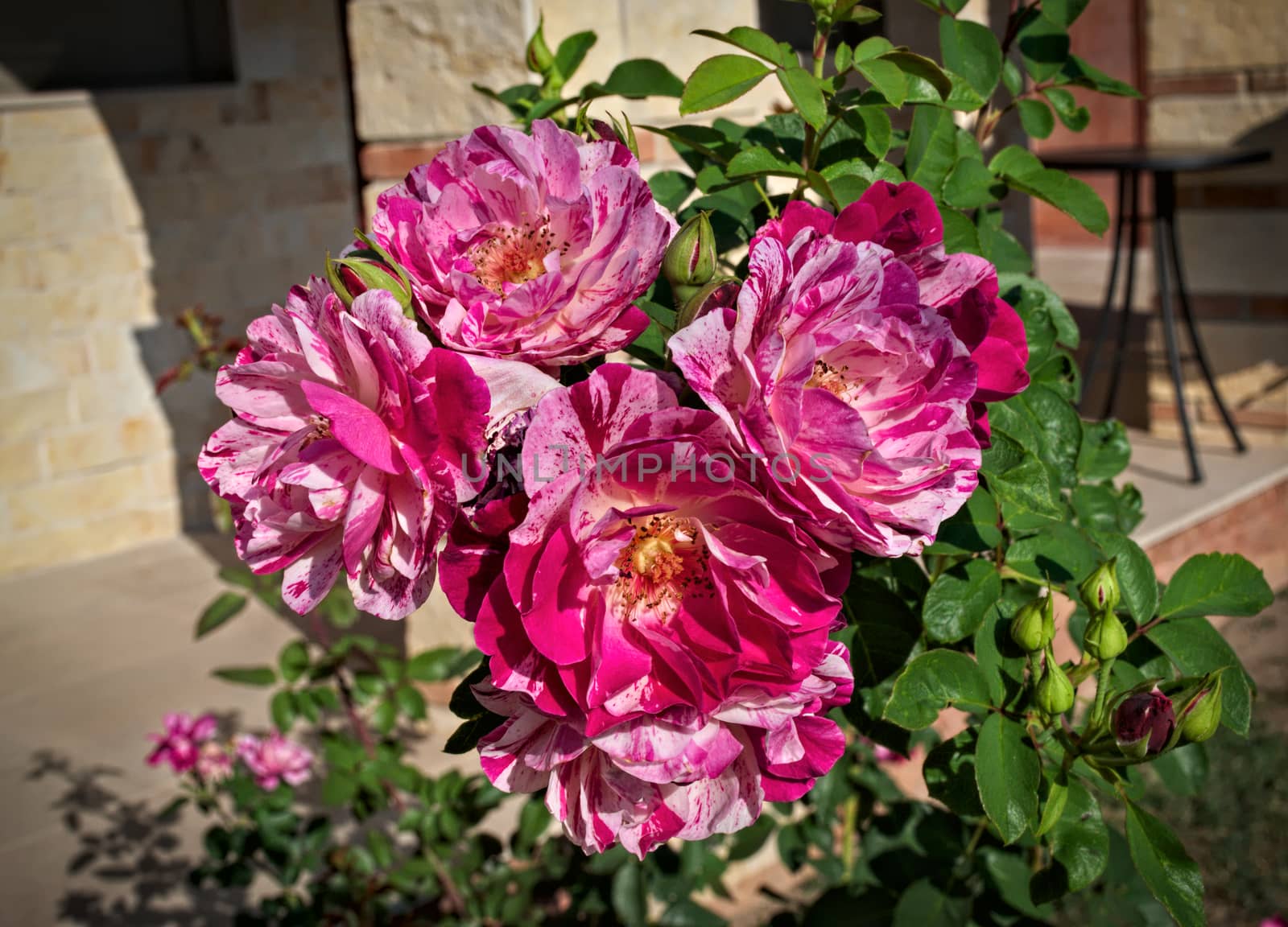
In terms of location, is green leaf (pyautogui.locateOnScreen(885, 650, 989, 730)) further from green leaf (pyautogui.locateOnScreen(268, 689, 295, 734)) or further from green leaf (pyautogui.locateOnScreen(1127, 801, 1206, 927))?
green leaf (pyautogui.locateOnScreen(268, 689, 295, 734))

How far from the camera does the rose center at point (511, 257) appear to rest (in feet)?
2.17

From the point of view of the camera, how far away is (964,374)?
0.59 m

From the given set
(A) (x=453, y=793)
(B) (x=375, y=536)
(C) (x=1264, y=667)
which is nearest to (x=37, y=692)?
(A) (x=453, y=793)

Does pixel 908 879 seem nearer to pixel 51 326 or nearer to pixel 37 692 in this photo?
pixel 37 692

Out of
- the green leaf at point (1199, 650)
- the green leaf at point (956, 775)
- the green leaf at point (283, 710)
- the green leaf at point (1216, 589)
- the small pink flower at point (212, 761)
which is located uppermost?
the green leaf at point (1216, 589)

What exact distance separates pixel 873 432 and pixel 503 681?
0.70 ft

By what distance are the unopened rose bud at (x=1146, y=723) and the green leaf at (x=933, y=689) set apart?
10 centimetres

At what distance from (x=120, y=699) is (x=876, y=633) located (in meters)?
2.88

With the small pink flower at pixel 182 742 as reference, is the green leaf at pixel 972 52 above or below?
above

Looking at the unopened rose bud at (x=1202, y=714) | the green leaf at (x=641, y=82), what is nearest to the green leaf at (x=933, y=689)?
the unopened rose bud at (x=1202, y=714)

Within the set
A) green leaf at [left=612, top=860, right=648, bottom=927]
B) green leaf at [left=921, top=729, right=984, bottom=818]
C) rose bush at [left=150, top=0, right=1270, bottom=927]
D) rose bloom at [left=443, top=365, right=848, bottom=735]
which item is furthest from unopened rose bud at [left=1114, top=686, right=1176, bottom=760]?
green leaf at [left=612, top=860, right=648, bottom=927]

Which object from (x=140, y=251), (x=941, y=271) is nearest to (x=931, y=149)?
(x=941, y=271)

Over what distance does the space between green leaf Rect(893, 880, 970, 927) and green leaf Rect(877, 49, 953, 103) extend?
0.75 metres

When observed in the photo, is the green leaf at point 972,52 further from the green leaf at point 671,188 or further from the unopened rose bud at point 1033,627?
the unopened rose bud at point 1033,627
